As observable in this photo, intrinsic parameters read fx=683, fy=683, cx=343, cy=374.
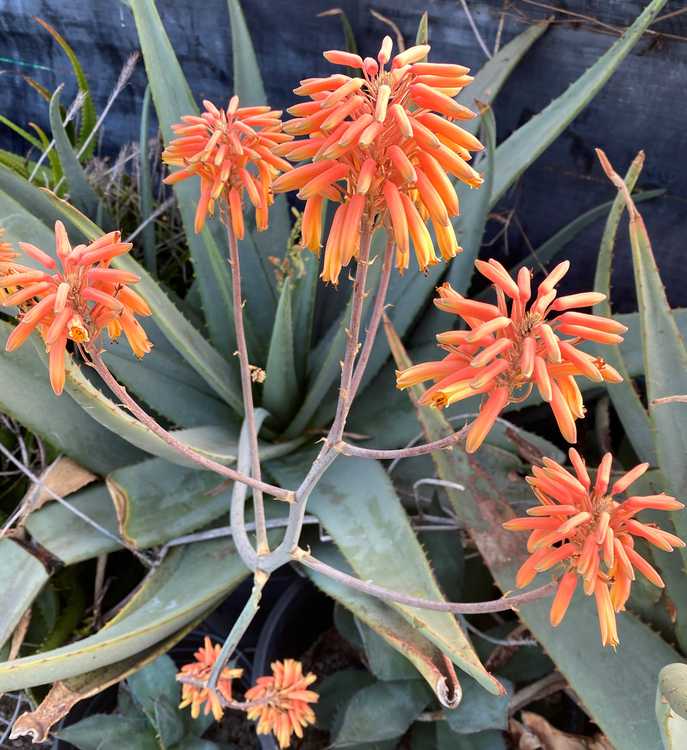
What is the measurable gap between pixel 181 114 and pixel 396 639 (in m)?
0.68

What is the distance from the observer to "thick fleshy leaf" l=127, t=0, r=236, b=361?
2.69 feet

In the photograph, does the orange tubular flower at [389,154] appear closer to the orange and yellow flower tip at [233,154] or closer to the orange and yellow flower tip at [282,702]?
the orange and yellow flower tip at [233,154]

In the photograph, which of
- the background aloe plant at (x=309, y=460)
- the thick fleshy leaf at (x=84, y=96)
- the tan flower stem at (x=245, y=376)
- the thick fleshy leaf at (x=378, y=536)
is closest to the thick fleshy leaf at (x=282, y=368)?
the background aloe plant at (x=309, y=460)

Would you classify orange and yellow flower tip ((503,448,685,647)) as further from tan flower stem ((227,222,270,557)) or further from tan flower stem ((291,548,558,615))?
tan flower stem ((227,222,270,557))

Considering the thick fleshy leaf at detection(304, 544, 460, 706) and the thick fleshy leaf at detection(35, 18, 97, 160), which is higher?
the thick fleshy leaf at detection(35, 18, 97, 160)

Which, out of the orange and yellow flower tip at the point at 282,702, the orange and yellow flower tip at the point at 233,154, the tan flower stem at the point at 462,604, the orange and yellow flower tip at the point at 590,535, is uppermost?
the orange and yellow flower tip at the point at 233,154

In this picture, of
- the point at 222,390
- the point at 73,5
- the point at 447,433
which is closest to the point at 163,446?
the point at 222,390

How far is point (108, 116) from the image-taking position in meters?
1.21

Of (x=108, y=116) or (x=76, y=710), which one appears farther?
(x=108, y=116)

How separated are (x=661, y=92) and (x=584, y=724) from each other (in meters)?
0.85

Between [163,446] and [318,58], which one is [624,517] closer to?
[163,446]

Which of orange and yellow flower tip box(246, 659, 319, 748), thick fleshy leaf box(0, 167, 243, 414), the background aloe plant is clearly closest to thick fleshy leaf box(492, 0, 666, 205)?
the background aloe plant

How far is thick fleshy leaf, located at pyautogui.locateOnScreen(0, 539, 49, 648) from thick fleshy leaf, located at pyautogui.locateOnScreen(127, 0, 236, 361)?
0.39m

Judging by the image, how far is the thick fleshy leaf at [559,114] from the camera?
31.1 inches
